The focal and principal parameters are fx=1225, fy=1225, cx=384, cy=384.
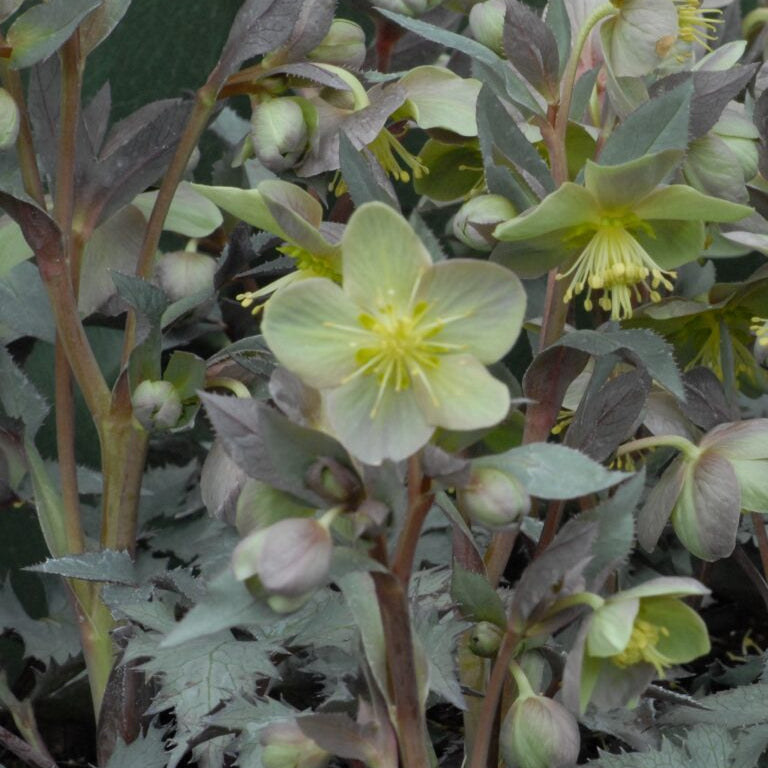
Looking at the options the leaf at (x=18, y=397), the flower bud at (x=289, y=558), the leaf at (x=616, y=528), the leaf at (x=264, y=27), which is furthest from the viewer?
the leaf at (x=18, y=397)

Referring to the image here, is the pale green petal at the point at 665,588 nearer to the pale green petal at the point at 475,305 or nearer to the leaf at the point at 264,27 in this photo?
the pale green petal at the point at 475,305

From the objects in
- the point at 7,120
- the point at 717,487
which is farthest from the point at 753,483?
the point at 7,120

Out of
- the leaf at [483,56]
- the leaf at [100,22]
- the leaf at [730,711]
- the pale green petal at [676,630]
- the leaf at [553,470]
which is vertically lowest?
the leaf at [730,711]

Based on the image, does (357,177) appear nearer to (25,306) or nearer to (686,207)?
(686,207)

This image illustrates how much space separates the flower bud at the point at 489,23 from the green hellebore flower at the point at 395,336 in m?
0.36

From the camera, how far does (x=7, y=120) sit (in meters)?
0.70

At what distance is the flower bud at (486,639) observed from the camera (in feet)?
2.12

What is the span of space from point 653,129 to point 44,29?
35 centimetres

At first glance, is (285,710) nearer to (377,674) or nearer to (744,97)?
(377,674)

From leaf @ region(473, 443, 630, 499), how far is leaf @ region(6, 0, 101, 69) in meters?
0.36

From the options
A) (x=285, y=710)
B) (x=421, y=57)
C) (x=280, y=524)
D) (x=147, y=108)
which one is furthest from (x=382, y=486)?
(x=421, y=57)

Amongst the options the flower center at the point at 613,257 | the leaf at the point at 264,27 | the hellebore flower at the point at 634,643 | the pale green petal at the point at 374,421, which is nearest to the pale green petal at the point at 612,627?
the hellebore flower at the point at 634,643

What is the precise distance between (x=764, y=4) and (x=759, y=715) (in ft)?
2.46

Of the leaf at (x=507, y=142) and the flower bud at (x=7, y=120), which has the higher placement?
the flower bud at (x=7, y=120)
